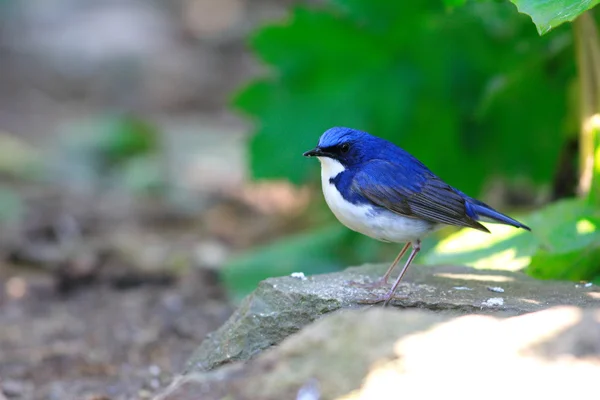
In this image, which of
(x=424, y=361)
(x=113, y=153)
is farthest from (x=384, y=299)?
(x=113, y=153)

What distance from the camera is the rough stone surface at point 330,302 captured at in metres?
3.75

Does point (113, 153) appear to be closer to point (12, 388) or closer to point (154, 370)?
point (154, 370)

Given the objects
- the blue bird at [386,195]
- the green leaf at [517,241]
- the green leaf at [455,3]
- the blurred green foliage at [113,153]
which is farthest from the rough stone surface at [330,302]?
the blurred green foliage at [113,153]

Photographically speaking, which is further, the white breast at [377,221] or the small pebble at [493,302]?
the white breast at [377,221]

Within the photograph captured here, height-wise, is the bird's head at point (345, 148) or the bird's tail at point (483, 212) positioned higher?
the bird's head at point (345, 148)

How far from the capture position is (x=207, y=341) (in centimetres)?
418

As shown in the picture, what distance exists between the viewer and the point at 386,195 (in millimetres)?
4258

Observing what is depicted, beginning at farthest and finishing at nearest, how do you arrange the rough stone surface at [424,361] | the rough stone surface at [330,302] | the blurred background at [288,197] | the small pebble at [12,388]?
the blurred background at [288,197]
the small pebble at [12,388]
the rough stone surface at [330,302]
the rough stone surface at [424,361]

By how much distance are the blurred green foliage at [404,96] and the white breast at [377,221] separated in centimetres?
226

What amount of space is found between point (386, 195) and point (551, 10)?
116cm

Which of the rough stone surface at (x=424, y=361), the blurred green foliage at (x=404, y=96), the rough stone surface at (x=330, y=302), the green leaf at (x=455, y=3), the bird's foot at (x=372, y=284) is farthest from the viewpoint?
the blurred green foliage at (x=404, y=96)

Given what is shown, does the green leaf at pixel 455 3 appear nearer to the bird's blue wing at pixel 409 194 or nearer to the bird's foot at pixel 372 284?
the bird's blue wing at pixel 409 194

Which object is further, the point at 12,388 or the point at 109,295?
the point at 109,295

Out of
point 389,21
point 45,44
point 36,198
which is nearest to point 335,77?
point 389,21
